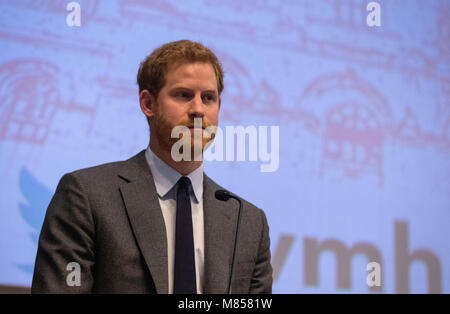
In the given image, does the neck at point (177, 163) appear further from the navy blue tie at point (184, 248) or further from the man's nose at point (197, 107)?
the man's nose at point (197, 107)

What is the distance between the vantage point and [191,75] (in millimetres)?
1969

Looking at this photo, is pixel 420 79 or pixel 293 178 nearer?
pixel 293 178

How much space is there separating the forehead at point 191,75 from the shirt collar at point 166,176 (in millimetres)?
304

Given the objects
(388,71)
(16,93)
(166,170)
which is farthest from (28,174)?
(388,71)

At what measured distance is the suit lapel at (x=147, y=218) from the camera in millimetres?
1760

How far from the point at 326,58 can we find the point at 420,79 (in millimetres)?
729

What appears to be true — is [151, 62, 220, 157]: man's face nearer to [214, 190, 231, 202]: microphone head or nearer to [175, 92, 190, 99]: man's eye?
[175, 92, 190, 99]: man's eye

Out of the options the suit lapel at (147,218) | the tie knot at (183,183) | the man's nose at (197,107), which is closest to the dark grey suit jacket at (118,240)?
the suit lapel at (147,218)

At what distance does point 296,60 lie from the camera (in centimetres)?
359

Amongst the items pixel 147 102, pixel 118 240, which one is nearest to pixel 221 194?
pixel 118 240

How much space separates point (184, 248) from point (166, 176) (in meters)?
0.31

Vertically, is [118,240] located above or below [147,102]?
below

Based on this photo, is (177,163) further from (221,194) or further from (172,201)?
(221,194)
